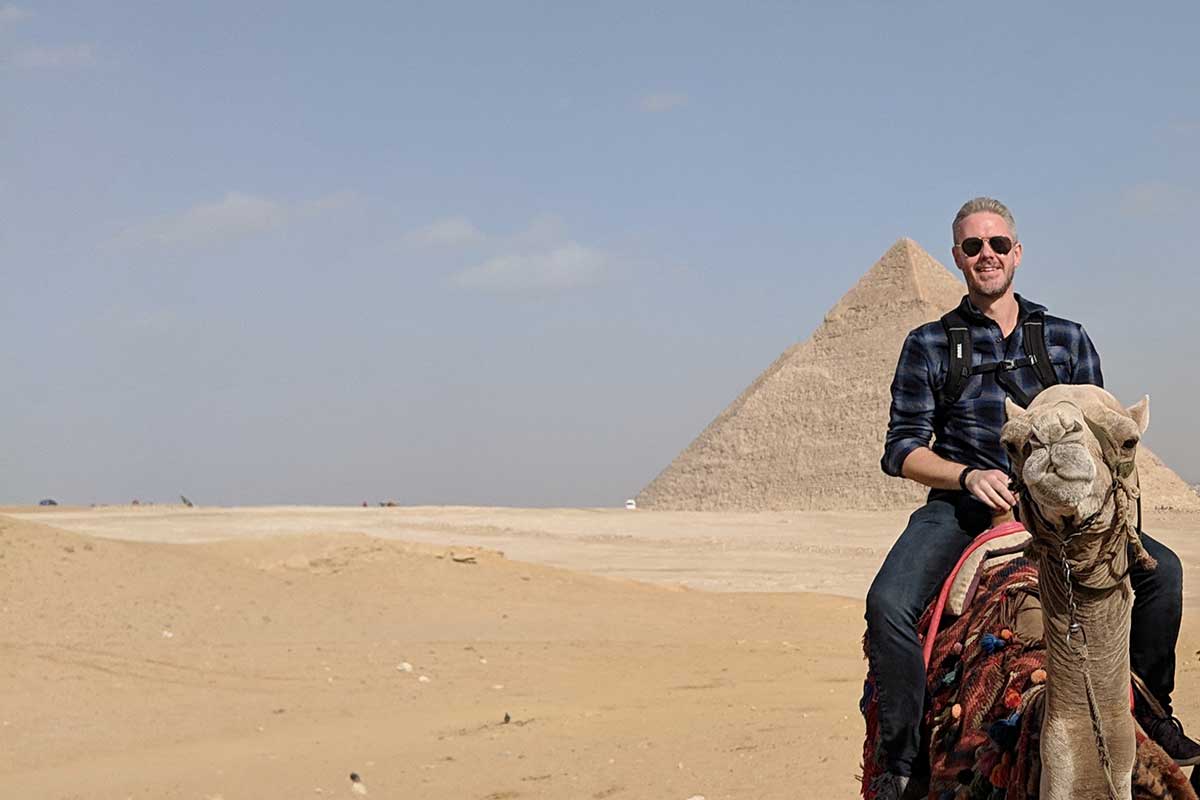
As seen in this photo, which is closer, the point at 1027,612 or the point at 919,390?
the point at 1027,612

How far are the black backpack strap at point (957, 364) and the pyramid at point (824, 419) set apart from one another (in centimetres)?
9831

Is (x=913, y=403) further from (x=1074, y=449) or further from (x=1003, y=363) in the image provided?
(x=1074, y=449)

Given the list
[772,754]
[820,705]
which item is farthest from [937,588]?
[820,705]

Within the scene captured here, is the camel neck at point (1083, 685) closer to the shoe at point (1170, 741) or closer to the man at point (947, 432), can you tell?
the shoe at point (1170, 741)

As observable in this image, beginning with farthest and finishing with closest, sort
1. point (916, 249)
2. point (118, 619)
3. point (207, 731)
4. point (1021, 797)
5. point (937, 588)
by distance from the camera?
point (916, 249) < point (118, 619) < point (207, 731) < point (937, 588) < point (1021, 797)

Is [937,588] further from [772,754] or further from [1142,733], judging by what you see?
[772,754]

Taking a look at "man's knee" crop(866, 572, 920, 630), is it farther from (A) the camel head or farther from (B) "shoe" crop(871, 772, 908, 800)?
(A) the camel head

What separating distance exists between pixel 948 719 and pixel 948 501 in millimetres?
698

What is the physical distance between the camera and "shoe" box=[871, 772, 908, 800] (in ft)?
12.7

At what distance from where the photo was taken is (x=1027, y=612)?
11.7 ft

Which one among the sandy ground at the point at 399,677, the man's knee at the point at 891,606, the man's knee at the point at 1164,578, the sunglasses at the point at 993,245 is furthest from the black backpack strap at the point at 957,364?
the sandy ground at the point at 399,677

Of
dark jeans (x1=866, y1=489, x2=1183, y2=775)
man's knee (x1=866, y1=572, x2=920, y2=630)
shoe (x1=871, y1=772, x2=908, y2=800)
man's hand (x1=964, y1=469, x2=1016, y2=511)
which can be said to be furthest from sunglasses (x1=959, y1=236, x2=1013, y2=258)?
shoe (x1=871, y1=772, x2=908, y2=800)

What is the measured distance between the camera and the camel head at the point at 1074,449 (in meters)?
2.53

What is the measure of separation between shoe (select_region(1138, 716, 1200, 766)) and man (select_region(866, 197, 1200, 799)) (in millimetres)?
291
